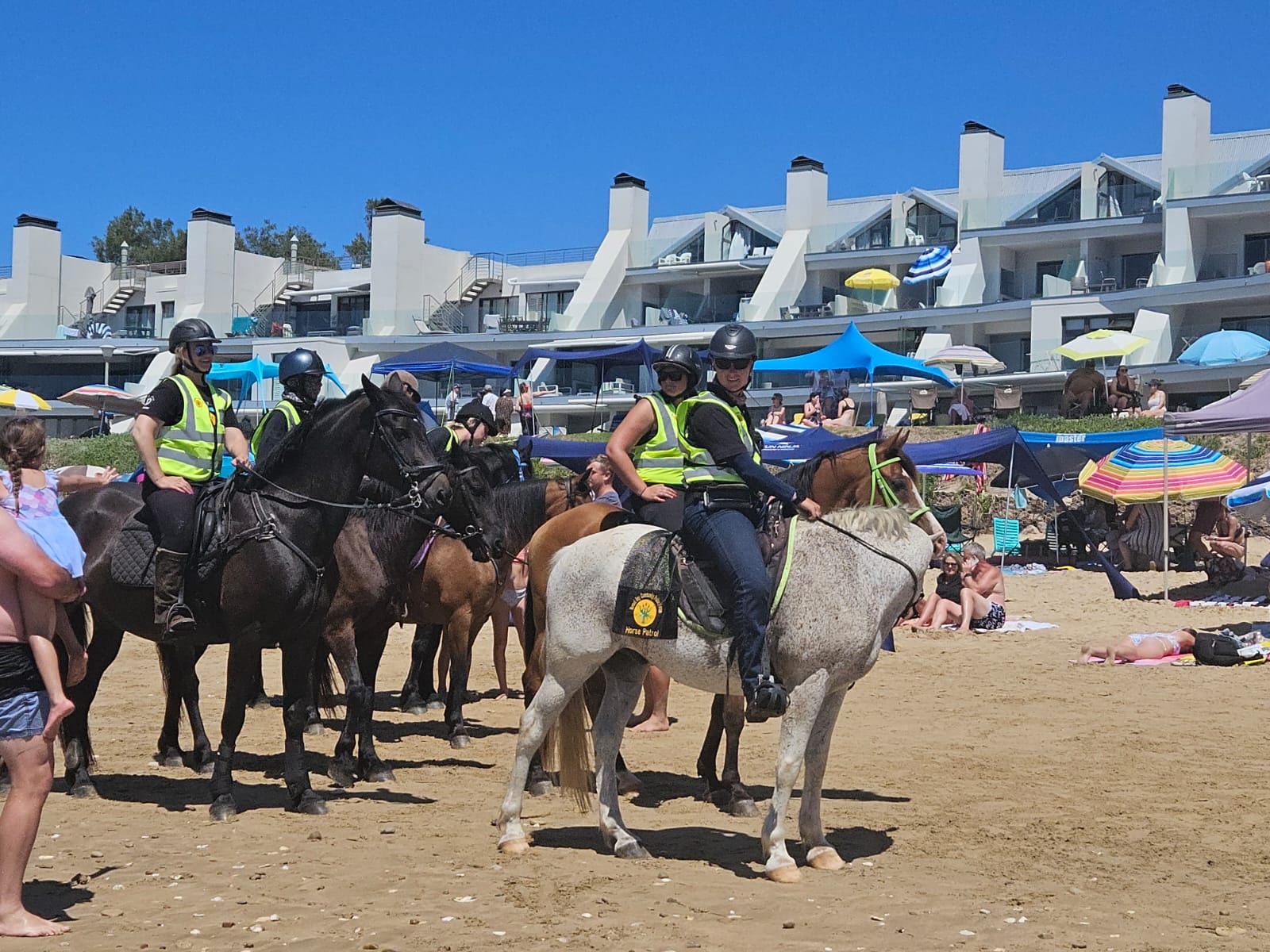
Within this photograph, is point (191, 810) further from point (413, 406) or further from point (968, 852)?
point (968, 852)

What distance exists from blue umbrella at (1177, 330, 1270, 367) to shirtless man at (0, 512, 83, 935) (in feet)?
112

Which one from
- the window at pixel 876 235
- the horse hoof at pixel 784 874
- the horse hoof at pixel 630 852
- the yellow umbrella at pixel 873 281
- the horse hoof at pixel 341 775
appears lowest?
the horse hoof at pixel 341 775

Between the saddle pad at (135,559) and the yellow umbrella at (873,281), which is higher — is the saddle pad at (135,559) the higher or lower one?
the lower one

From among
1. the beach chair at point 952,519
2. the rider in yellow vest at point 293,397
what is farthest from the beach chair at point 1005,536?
the rider in yellow vest at point 293,397

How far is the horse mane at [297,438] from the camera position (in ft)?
28.4

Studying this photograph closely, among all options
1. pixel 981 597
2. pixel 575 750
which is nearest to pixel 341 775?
pixel 575 750

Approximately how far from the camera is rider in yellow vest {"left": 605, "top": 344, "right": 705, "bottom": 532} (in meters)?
7.77

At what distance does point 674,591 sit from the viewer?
7.24 metres

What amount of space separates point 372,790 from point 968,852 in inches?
153

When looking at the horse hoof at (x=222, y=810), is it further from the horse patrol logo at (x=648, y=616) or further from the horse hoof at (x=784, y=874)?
the horse hoof at (x=784, y=874)

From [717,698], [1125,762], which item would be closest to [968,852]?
[717,698]

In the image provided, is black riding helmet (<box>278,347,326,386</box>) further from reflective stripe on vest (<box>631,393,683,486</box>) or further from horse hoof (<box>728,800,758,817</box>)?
horse hoof (<box>728,800,758,817</box>)

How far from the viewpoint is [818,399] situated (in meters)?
36.4

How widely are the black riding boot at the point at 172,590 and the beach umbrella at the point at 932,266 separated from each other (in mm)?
46491
